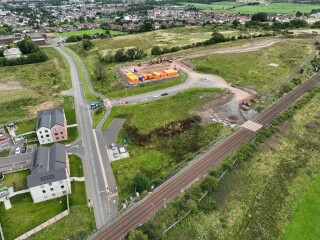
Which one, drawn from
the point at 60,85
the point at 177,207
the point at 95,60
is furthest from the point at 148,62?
the point at 177,207

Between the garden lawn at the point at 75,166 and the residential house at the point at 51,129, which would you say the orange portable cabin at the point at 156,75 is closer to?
the residential house at the point at 51,129

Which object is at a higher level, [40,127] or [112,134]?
[40,127]

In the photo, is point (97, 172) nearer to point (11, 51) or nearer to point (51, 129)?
point (51, 129)

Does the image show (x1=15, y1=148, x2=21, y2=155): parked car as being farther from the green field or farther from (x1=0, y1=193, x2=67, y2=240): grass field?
the green field

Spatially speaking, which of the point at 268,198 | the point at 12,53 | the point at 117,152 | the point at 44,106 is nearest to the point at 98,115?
the point at 117,152

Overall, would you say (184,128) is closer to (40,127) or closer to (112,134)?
(112,134)

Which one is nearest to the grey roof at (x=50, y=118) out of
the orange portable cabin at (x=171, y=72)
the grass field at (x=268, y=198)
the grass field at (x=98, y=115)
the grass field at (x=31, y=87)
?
the grass field at (x=98, y=115)
